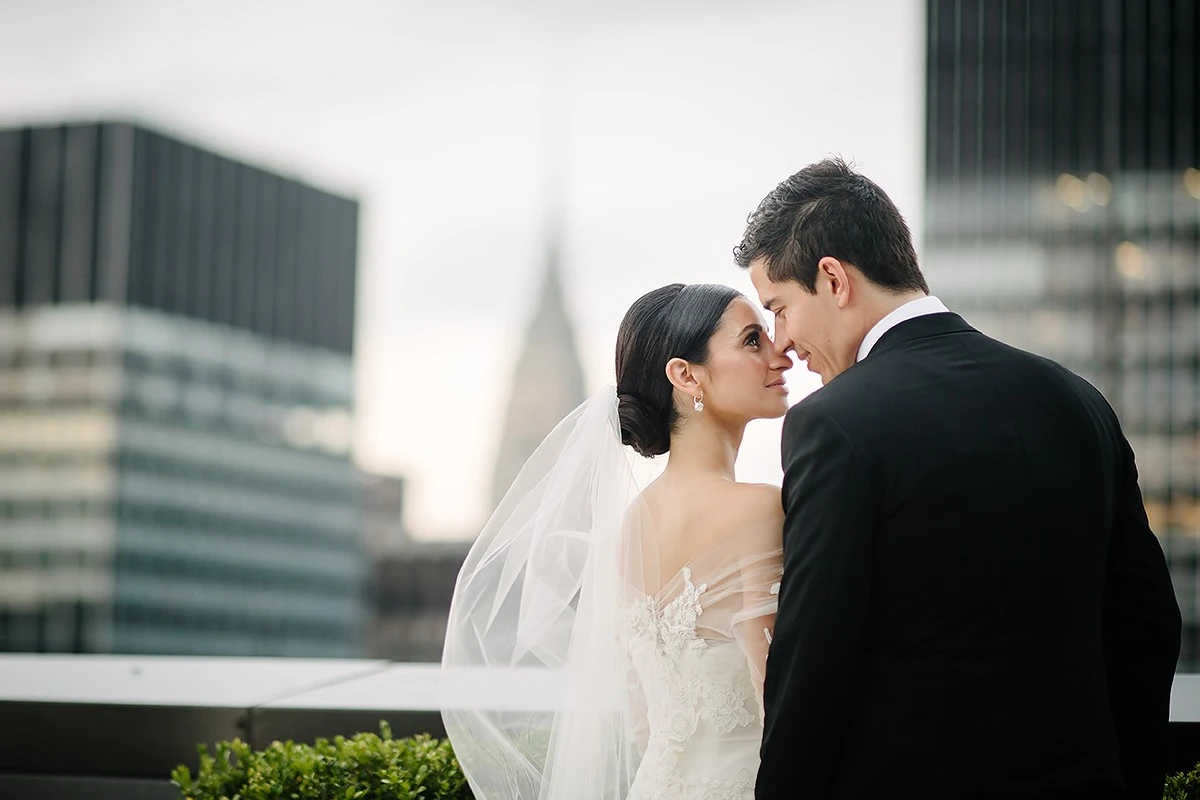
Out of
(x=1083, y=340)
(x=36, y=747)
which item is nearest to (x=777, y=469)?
(x=36, y=747)

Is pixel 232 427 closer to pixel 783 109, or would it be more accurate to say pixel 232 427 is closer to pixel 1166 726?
pixel 783 109

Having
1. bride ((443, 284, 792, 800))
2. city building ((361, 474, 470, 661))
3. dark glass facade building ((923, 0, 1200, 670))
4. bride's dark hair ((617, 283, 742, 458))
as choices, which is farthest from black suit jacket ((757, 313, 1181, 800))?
city building ((361, 474, 470, 661))

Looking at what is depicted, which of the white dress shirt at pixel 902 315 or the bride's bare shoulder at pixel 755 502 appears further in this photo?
the bride's bare shoulder at pixel 755 502

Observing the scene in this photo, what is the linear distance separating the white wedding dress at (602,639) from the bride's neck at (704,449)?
17cm

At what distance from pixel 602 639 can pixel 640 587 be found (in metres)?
0.23

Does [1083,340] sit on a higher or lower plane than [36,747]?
higher

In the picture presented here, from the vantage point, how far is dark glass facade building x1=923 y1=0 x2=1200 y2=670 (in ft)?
199

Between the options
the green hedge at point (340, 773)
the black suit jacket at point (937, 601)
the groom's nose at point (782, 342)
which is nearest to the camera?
the black suit jacket at point (937, 601)

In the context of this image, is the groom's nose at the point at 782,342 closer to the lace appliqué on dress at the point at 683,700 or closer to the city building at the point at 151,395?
the lace appliqué on dress at the point at 683,700

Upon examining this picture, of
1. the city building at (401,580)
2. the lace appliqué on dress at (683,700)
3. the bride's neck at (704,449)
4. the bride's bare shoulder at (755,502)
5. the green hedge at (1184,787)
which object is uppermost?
the bride's neck at (704,449)

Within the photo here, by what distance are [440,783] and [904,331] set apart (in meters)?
2.24

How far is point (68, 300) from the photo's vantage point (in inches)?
3187

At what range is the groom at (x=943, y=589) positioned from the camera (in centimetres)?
273

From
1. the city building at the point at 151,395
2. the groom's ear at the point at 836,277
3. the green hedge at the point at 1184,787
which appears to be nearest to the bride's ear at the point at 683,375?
the groom's ear at the point at 836,277
